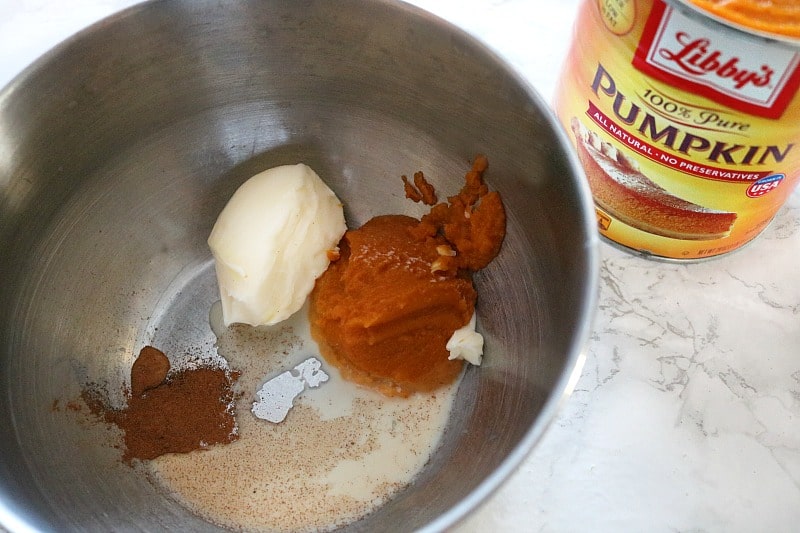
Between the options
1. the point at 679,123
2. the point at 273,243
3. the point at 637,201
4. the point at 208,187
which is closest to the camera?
the point at 679,123

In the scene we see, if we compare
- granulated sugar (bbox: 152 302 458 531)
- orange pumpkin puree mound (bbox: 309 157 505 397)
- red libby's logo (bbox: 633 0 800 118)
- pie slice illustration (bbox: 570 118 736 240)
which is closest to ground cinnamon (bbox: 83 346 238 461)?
granulated sugar (bbox: 152 302 458 531)

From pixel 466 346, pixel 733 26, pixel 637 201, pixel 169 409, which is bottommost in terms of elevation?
pixel 169 409

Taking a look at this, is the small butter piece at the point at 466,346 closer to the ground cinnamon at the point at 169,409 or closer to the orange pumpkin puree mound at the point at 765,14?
the ground cinnamon at the point at 169,409

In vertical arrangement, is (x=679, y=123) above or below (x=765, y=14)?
below

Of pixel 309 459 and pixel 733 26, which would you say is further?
pixel 309 459

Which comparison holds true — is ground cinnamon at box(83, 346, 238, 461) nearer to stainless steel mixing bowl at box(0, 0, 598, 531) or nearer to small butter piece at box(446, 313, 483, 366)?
stainless steel mixing bowl at box(0, 0, 598, 531)

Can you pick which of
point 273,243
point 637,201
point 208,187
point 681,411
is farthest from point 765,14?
point 208,187

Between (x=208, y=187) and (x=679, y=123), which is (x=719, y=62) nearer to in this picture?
(x=679, y=123)
